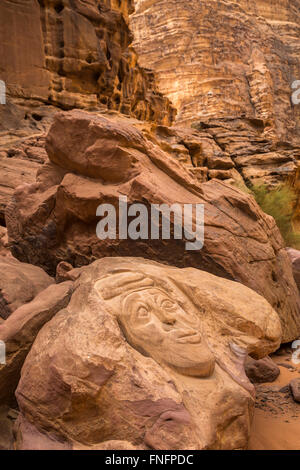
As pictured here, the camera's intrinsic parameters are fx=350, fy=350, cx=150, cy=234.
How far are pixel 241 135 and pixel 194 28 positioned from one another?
2377 cm

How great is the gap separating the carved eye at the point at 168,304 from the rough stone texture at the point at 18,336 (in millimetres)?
757

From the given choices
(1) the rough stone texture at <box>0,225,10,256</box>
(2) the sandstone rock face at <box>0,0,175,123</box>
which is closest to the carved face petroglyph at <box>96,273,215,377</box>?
(1) the rough stone texture at <box>0,225,10,256</box>

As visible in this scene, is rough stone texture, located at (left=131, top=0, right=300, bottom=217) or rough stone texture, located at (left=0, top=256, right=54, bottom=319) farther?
rough stone texture, located at (left=131, top=0, right=300, bottom=217)

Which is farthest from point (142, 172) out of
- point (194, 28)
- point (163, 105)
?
point (194, 28)

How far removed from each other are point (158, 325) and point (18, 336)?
0.93 meters

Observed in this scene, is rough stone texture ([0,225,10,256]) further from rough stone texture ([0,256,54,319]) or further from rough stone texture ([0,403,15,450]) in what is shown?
rough stone texture ([0,403,15,450])

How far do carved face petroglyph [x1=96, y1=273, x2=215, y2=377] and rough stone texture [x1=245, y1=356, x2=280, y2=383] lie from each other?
1100 millimetres

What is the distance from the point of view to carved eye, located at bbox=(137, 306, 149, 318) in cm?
207

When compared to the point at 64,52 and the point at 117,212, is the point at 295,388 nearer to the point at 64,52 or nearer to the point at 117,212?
the point at 117,212

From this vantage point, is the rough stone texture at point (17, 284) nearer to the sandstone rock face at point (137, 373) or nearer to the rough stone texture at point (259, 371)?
the sandstone rock face at point (137, 373)

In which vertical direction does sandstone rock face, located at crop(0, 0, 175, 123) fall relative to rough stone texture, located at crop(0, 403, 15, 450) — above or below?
above

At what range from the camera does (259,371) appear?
119 inches

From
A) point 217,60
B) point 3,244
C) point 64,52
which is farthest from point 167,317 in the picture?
point 217,60

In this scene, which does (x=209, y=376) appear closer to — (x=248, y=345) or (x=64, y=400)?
(x=248, y=345)
